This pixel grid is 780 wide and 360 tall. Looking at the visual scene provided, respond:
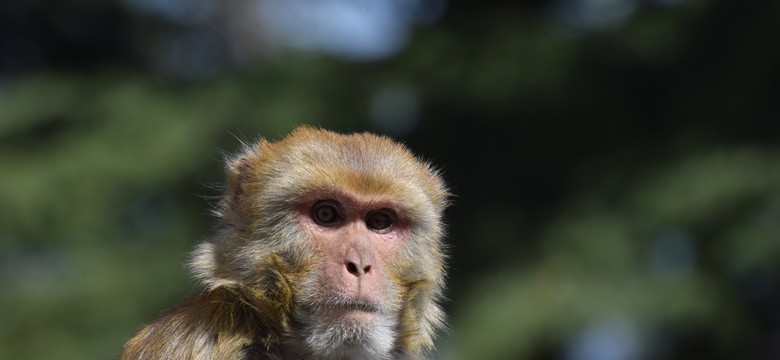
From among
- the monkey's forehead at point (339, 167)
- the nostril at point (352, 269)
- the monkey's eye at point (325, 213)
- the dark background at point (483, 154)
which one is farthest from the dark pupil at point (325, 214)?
the dark background at point (483, 154)

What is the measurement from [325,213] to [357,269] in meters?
0.50

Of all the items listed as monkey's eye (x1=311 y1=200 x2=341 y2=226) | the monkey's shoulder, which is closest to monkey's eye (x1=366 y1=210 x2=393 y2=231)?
monkey's eye (x1=311 y1=200 x2=341 y2=226)

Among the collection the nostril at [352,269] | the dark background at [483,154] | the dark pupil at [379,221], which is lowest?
the nostril at [352,269]

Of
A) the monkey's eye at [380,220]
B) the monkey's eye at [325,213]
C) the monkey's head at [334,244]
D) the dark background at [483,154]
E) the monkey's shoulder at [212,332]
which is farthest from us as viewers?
the dark background at [483,154]

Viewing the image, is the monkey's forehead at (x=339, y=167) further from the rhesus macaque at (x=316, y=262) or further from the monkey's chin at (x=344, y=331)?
the monkey's chin at (x=344, y=331)

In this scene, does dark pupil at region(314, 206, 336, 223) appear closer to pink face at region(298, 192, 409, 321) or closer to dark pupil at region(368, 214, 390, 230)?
pink face at region(298, 192, 409, 321)

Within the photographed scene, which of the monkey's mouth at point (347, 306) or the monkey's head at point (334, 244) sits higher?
the monkey's head at point (334, 244)

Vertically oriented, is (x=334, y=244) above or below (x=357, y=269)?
above

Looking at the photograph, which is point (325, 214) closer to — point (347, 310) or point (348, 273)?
point (348, 273)

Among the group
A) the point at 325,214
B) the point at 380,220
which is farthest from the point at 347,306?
the point at 380,220

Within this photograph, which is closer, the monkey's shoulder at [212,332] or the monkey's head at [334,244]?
the monkey's shoulder at [212,332]

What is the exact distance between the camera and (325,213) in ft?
24.9

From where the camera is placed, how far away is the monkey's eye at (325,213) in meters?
7.55

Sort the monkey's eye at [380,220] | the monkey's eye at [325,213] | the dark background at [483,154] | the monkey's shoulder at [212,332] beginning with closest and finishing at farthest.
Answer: the monkey's shoulder at [212,332] < the monkey's eye at [325,213] < the monkey's eye at [380,220] < the dark background at [483,154]
